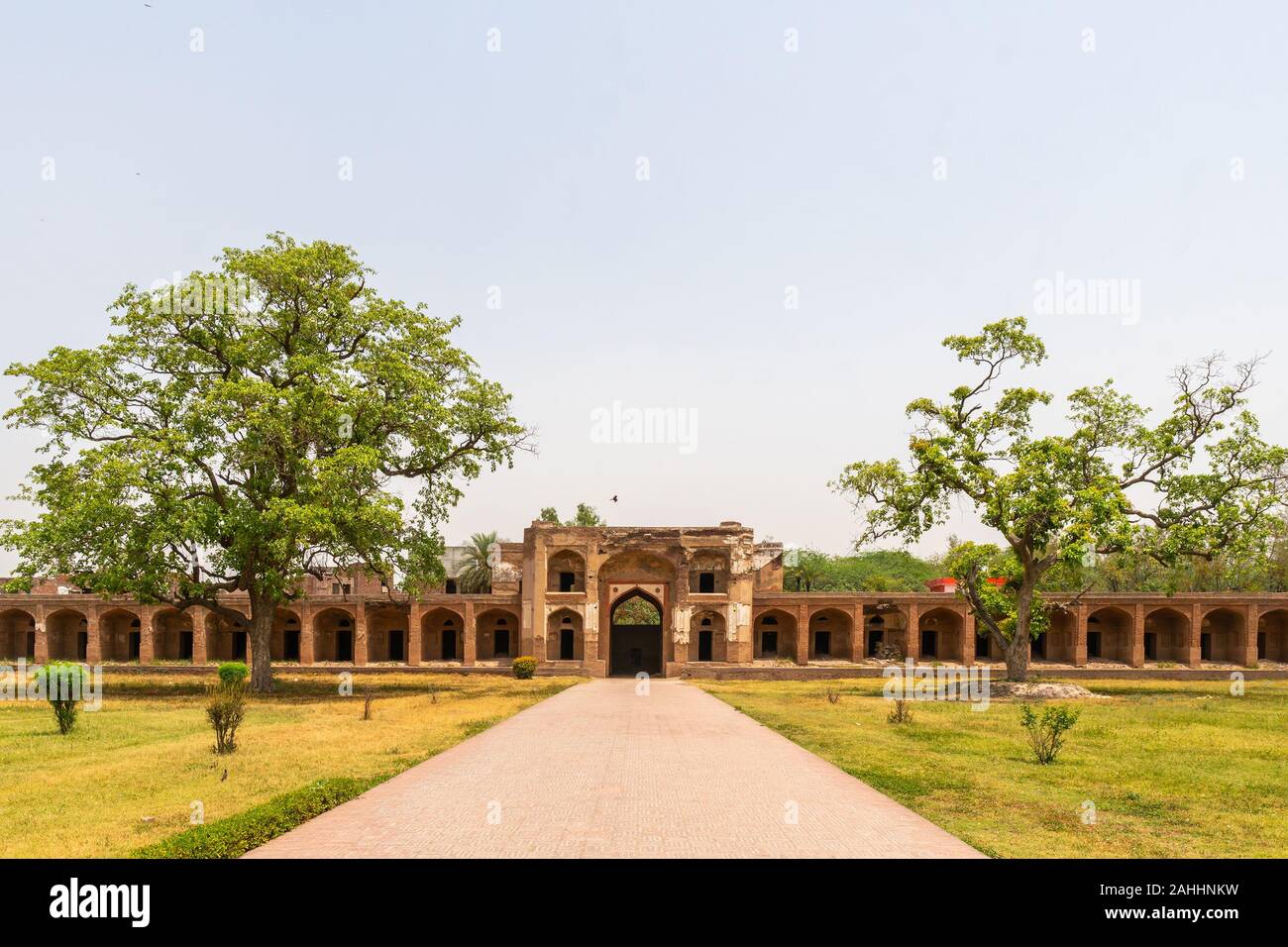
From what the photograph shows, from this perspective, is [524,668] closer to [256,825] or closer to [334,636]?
[334,636]

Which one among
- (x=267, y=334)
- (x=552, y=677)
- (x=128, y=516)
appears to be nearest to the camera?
(x=128, y=516)

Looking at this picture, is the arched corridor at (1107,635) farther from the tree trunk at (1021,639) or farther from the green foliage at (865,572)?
the green foliage at (865,572)

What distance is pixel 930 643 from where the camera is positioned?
46094 mm

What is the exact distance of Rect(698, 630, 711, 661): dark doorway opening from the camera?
139ft

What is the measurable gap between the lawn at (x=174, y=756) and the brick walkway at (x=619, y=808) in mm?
1314

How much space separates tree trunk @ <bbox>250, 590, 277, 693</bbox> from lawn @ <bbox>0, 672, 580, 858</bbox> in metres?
0.66

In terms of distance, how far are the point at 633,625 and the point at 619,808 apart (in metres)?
34.7

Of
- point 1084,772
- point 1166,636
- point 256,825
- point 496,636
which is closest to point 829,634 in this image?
point 1166,636

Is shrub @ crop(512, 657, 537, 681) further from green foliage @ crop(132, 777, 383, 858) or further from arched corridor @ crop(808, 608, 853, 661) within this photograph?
green foliage @ crop(132, 777, 383, 858)

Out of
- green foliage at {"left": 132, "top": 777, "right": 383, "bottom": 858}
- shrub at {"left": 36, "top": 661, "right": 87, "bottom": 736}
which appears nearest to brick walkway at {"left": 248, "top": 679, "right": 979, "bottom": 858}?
green foliage at {"left": 132, "top": 777, "right": 383, "bottom": 858}
